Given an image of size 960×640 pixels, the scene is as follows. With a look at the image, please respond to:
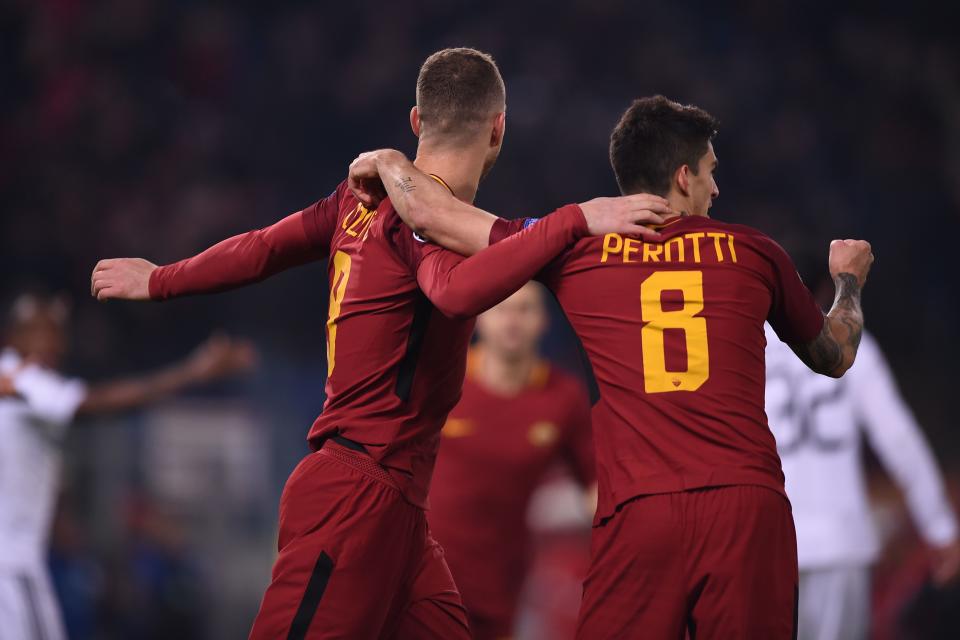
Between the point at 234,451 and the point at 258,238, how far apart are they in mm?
5765

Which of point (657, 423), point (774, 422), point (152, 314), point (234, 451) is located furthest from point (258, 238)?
point (152, 314)

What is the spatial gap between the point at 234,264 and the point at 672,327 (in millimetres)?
1491

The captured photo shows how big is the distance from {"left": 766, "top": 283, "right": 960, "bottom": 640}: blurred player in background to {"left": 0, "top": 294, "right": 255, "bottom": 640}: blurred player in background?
297cm

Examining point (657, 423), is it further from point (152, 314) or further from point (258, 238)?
point (152, 314)

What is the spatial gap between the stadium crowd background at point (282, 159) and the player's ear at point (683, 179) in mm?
5859

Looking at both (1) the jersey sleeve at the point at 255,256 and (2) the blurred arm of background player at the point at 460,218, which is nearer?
(2) the blurred arm of background player at the point at 460,218

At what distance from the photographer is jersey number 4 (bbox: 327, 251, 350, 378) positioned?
12.4ft

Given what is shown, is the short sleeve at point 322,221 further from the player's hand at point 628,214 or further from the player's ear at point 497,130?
the player's hand at point 628,214

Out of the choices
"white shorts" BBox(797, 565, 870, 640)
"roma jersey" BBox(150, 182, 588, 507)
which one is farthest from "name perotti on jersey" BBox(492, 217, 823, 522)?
"white shorts" BBox(797, 565, 870, 640)

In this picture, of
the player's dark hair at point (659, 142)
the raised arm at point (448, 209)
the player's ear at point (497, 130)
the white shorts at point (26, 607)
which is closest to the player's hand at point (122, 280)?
the raised arm at point (448, 209)

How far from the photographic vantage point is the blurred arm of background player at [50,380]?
6.67m

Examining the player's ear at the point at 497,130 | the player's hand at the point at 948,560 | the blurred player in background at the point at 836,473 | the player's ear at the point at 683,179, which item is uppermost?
the player's ear at the point at 497,130

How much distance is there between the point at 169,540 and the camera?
9531 millimetres

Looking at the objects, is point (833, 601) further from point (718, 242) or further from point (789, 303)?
point (718, 242)
